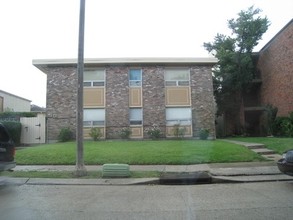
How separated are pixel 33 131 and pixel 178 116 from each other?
9.36 metres

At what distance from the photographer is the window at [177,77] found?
1005 inches

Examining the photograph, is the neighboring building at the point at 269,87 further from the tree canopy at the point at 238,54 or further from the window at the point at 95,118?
the window at the point at 95,118

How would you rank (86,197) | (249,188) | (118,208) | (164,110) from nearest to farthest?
(118,208), (86,197), (249,188), (164,110)

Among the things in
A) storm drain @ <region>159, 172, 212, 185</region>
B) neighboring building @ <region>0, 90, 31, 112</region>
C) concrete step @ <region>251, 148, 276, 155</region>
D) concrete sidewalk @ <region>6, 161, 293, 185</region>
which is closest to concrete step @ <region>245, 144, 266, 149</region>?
concrete step @ <region>251, 148, 276, 155</region>

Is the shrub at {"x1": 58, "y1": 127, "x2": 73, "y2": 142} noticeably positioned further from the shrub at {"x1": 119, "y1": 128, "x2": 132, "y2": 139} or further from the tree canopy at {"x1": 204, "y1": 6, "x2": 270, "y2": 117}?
the tree canopy at {"x1": 204, "y1": 6, "x2": 270, "y2": 117}

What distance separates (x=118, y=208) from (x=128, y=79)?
17.8 m

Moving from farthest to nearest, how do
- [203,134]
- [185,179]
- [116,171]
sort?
[203,134], [116,171], [185,179]

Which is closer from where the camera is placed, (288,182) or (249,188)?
(249,188)

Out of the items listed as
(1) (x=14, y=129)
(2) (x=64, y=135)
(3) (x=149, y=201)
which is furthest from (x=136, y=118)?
(3) (x=149, y=201)

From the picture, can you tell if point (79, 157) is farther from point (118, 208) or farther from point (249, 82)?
point (249, 82)

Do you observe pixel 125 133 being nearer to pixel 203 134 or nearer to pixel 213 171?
pixel 203 134

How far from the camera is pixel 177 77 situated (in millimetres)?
25578

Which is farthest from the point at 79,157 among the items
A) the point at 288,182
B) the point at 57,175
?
the point at 288,182

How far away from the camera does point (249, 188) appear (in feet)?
33.9
